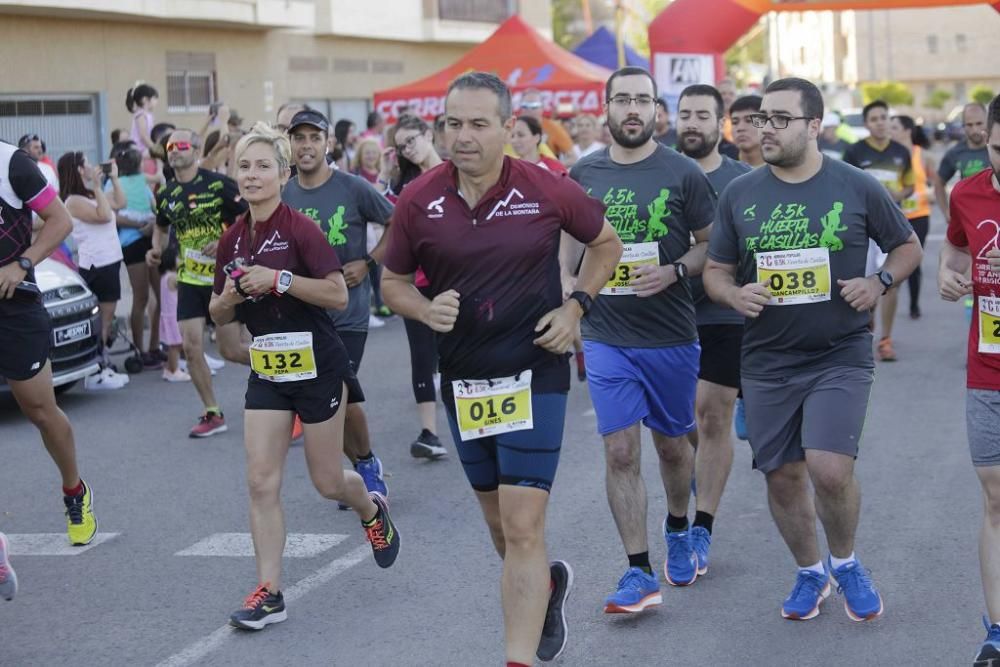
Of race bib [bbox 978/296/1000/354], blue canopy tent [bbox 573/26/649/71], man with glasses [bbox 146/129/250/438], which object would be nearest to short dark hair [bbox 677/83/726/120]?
race bib [bbox 978/296/1000/354]

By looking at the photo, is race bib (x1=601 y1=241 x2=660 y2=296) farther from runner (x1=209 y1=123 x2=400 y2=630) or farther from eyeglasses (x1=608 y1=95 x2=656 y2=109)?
runner (x1=209 y1=123 x2=400 y2=630)

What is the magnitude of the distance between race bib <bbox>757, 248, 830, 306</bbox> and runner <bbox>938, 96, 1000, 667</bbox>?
0.44 meters

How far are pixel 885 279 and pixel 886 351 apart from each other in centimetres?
700

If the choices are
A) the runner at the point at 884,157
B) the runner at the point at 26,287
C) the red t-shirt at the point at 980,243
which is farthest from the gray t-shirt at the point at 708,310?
the runner at the point at 884,157

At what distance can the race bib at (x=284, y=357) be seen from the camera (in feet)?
20.2

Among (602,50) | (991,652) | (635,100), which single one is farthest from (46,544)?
(602,50)

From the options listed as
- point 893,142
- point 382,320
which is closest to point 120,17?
point 382,320

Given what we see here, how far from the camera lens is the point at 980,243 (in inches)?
Result: 205

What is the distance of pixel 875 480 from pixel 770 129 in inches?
126

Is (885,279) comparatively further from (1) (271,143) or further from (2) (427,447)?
(2) (427,447)

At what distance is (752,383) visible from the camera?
5781 millimetres

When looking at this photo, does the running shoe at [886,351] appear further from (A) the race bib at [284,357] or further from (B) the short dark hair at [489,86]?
(B) the short dark hair at [489,86]

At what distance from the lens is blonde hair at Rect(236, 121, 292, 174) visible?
20.2 ft

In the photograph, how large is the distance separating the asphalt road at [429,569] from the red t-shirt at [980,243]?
3.35 ft
